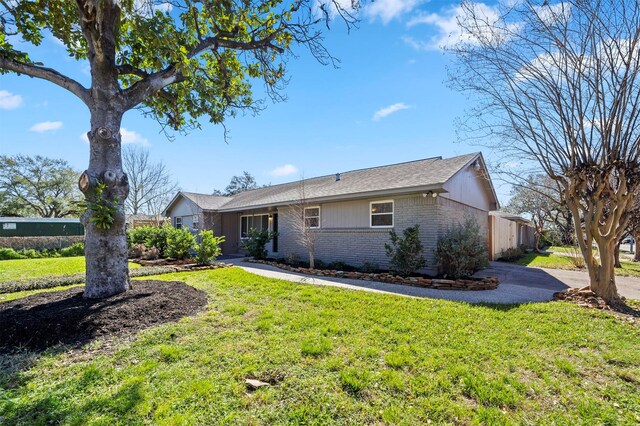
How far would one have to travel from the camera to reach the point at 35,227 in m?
21.9

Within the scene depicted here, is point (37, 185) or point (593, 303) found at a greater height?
point (37, 185)

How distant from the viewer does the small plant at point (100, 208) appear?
500cm

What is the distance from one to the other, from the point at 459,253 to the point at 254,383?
7.54 m

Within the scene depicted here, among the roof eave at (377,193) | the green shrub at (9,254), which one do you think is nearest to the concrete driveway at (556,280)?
the roof eave at (377,193)

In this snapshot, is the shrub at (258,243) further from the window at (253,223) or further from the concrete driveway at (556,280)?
the concrete driveway at (556,280)

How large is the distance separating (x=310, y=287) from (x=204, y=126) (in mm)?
5887

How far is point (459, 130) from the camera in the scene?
782cm

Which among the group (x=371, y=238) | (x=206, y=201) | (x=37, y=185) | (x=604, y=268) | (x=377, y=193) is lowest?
(x=604, y=268)

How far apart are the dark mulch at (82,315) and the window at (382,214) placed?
6855mm

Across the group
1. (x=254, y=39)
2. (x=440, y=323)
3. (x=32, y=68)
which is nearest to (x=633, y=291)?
(x=440, y=323)

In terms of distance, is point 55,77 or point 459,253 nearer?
point 55,77

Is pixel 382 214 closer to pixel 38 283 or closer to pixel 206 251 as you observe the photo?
pixel 206 251

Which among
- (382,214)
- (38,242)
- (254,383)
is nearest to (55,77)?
(254,383)

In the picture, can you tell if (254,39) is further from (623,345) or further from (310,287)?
(623,345)
